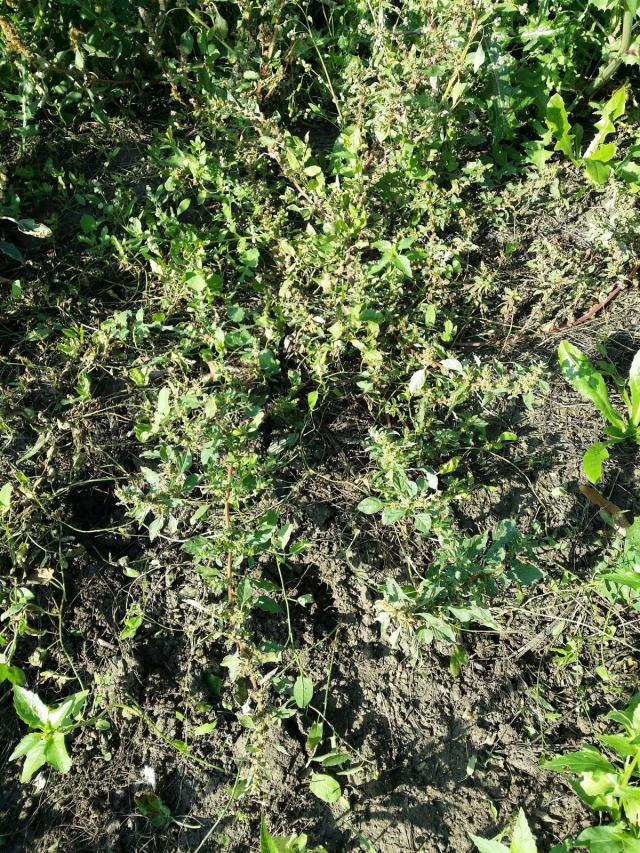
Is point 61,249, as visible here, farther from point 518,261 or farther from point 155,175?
point 518,261

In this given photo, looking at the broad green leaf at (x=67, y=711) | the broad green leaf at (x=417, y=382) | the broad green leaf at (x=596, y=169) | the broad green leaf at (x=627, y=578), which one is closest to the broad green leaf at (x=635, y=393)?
the broad green leaf at (x=627, y=578)

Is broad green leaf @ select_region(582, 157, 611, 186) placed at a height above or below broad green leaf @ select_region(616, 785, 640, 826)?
above


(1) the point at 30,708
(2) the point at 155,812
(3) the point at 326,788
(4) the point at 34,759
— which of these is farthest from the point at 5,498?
(3) the point at 326,788

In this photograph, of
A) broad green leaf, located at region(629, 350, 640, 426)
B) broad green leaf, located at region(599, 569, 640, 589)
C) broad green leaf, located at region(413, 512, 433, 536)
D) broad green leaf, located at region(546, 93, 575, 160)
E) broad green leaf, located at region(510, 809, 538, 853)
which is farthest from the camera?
broad green leaf, located at region(546, 93, 575, 160)

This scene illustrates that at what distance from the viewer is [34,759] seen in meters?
1.68

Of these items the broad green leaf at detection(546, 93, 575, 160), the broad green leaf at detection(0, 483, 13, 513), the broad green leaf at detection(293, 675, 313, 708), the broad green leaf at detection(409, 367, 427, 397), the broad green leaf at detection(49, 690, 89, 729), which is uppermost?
the broad green leaf at detection(546, 93, 575, 160)

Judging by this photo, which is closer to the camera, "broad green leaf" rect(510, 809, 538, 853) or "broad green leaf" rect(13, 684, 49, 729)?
"broad green leaf" rect(510, 809, 538, 853)

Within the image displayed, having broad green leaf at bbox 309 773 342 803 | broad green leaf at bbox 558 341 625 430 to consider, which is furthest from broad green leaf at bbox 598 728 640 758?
broad green leaf at bbox 558 341 625 430

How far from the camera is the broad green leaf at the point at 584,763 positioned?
5.34ft

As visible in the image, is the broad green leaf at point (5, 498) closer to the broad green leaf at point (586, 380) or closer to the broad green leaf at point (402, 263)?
the broad green leaf at point (402, 263)

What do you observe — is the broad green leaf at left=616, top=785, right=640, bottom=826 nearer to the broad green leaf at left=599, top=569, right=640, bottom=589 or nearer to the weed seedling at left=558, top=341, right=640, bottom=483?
the broad green leaf at left=599, top=569, right=640, bottom=589

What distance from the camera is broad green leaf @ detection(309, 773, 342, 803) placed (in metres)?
1.74

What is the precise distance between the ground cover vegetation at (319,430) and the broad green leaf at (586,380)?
12 millimetres

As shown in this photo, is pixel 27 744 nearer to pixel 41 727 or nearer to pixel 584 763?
pixel 41 727
